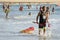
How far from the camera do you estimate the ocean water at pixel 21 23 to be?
15.0 ft

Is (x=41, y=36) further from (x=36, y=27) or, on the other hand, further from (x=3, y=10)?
(x=3, y=10)

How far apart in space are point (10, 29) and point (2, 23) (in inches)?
4.5

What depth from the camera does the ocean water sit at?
4.57 m

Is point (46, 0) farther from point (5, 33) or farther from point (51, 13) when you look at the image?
point (5, 33)

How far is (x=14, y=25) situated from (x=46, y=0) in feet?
1.64

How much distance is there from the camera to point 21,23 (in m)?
4.74

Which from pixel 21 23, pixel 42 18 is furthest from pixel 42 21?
pixel 21 23

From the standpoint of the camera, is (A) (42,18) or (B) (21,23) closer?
(A) (42,18)

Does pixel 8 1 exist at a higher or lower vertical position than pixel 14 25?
higher

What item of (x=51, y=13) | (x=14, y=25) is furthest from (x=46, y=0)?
(x=14, y=25)

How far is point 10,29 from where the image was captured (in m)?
4.69

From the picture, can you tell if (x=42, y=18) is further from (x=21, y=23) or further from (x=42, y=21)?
(x=21, y=23)

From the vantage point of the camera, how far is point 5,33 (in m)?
4.63

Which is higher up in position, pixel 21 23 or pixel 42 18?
pixel 42 18
